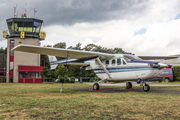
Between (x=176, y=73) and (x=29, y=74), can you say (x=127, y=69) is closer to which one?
(x=176, y=73)

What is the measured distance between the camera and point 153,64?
35.7 ft

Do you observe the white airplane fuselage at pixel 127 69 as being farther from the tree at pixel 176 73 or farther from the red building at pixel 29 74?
the red building at pixel 29 74

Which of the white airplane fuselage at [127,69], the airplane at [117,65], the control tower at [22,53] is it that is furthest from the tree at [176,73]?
the control tower at [22,53]

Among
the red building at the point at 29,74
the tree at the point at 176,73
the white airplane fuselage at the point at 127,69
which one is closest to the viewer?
the white airplane fuselage at the point at 127,69

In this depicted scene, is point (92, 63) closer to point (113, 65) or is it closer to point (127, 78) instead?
point (113, 65)

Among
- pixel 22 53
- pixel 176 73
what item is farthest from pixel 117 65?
pixel 22 53

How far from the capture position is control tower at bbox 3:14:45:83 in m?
36.6

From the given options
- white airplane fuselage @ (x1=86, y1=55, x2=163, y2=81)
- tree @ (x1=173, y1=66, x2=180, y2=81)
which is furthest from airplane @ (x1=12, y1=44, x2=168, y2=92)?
tree @ (x1=173, y1=66, x2=180, y2=81)

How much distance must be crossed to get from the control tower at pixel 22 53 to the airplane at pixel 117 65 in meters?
24.5

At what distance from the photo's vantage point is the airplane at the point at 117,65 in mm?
11125

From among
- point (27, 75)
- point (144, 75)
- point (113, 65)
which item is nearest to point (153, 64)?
point (144, 75)

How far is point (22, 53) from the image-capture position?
37344mm

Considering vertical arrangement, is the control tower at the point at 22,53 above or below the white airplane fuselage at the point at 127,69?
above

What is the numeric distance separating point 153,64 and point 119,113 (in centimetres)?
681
